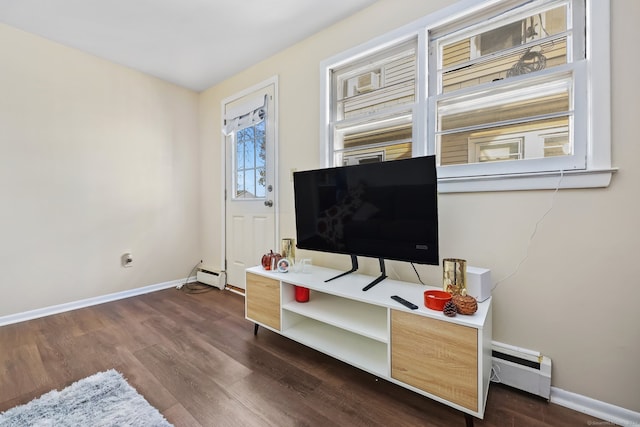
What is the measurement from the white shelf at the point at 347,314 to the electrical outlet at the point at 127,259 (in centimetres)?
216

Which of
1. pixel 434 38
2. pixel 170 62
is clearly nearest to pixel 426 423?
pixel 434 38

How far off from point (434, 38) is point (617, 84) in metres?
0.99

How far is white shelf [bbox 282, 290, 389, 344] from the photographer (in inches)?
59.7

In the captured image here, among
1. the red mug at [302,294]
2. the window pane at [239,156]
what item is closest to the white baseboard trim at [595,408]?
the red mug at [302,294]

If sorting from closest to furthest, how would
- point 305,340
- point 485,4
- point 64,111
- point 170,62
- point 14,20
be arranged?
point 485,4 < point 305,340 < point 14,20 < point 64,111 < point 170,62

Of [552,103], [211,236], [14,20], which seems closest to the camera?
[552,103]

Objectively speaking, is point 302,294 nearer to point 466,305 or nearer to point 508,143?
point 466,305

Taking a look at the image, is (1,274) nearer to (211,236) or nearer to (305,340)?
(211,236)

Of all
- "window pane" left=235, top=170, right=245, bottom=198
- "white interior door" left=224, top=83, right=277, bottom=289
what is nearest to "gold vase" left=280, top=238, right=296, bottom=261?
"white interior door" left=224, top=83, right=277, bottom=289

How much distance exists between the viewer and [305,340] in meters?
1.76

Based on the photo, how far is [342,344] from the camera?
5.57 ft

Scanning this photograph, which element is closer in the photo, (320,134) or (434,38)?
(434,38)

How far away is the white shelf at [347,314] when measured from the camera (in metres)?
1.52

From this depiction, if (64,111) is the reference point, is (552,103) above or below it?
below
